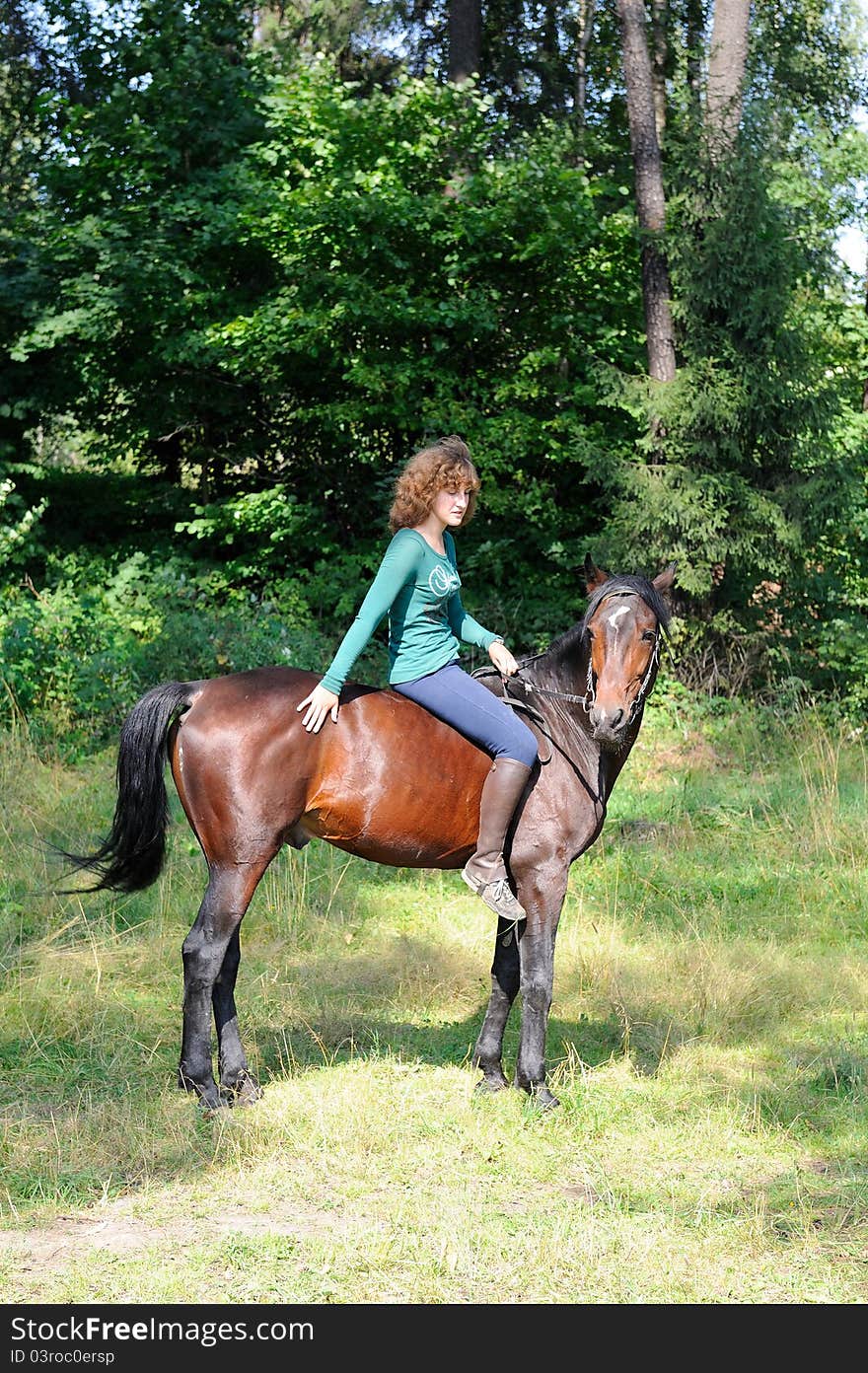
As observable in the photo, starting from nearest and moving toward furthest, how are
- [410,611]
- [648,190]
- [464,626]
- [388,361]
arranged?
[410,611] → [464,626] → [648,190] → [388,361]

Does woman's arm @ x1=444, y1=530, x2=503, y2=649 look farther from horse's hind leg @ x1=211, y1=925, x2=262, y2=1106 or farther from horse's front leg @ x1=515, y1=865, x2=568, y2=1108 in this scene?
horse's hind leg @ x1=211, y1=925, x2=262, y2=1106

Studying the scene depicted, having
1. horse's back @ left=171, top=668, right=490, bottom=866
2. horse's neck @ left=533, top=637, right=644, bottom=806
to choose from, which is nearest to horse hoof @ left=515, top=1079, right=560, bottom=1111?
horse's back @ left=171, top=668, right=490, bottom=866

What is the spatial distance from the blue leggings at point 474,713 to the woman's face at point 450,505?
0.65 metres

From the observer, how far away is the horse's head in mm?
4695

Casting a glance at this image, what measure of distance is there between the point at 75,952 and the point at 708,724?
7.34 meters

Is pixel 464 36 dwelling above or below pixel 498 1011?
above

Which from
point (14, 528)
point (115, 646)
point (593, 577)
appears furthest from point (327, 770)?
point (14, 528)

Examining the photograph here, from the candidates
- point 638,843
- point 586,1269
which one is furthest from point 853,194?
point 586,1269

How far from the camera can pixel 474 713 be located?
4891 millimetres

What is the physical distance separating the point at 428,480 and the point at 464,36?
14998 millimetres

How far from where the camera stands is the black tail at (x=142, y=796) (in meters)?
4.85

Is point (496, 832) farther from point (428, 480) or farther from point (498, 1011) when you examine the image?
point (428, 480)

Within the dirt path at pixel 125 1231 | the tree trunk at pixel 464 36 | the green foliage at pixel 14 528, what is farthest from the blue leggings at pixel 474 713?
the tree trunk at pixel 464 36

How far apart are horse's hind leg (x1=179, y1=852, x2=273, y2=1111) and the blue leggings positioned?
92 centimetres
